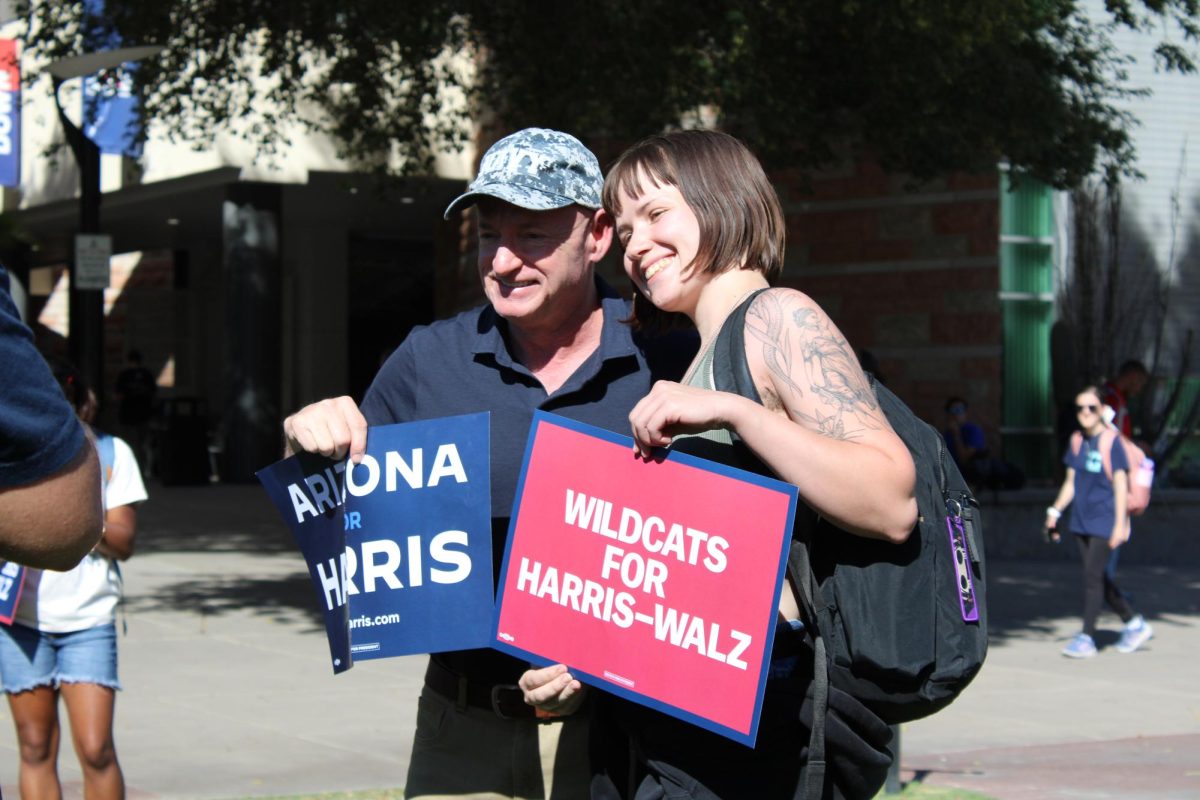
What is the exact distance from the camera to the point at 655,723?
9.34 feet

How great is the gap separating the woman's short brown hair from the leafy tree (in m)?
8.18

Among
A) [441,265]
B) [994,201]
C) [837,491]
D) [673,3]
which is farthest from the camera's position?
[441,265]

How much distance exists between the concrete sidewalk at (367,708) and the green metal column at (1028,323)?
20.2 feet

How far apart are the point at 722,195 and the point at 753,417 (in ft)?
1.57

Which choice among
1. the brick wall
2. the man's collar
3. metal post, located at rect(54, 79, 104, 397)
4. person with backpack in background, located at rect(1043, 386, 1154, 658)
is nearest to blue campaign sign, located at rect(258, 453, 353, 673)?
the man's collar

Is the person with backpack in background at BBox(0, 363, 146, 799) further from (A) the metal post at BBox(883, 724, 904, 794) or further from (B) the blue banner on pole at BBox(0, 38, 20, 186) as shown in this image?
(B) the blue banner on pole at BBox(0, 38, 20, 186)

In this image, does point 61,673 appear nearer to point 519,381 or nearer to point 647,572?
point 519,381

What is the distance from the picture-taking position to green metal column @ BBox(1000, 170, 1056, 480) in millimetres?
19672

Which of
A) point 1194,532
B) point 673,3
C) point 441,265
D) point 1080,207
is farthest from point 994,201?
point 441,265

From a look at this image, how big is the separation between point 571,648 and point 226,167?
21.3 metres

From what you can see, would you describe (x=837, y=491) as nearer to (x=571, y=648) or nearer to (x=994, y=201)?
(x=571, y=648)

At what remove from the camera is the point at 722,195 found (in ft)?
9.36

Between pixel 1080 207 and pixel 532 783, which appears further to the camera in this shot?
pixel 1080 207

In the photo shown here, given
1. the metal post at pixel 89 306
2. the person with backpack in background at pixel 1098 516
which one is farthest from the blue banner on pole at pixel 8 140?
the person with backpack in background at pixel 1098 516
